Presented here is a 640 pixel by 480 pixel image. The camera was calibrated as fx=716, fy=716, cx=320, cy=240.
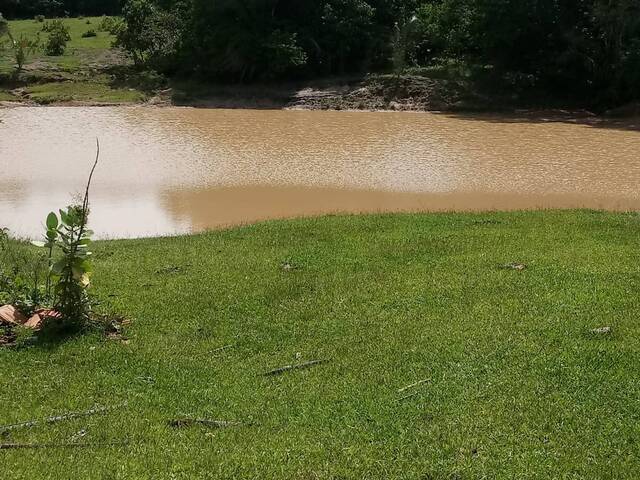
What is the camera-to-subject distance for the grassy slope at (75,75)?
117 ft

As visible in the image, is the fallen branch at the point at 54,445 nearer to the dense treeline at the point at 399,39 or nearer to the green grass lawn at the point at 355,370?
the green grass lawn at the point at 355,370

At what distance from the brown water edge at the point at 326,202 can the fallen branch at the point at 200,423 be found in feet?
28.9

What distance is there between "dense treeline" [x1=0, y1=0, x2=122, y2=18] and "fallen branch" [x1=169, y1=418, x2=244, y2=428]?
56.9 meters

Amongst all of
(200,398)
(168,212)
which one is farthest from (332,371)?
(168,212)

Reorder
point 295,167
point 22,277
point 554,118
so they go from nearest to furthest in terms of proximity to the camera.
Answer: point 22,277 < point 295,167 < point 554,118

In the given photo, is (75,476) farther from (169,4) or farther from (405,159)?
(169,4)

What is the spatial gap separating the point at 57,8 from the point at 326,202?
50712 millimetres

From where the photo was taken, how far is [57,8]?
57.6m

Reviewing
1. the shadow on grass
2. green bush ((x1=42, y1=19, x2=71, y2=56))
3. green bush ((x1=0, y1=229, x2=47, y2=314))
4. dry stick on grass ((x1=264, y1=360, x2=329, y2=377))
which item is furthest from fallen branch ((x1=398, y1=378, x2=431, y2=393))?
green bush ((x1=42, y1=19, x2=71, y2=56))

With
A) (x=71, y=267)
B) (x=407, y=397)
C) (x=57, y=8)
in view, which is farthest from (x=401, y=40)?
(x=57, y=8)

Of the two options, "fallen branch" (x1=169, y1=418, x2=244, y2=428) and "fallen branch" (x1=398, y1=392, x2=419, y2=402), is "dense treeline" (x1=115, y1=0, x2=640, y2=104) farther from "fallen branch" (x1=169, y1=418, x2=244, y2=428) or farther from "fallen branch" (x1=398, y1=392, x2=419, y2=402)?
"fallen branch" (x1=169, y1=418, x2=244, y2=428)

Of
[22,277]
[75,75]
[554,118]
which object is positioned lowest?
[554,118]

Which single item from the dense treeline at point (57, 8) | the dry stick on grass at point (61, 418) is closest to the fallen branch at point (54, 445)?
the dry stick on grass at point (61, 418)

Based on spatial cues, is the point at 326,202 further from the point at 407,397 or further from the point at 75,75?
the point at 75,75
